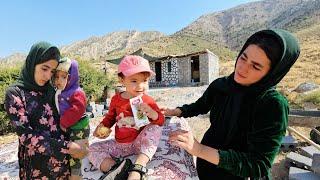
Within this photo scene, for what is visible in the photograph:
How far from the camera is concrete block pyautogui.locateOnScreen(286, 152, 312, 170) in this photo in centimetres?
587

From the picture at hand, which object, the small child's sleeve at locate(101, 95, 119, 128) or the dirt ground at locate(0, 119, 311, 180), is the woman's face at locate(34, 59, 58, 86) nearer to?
the small child's sleeve at locate(101, 95, 119, 128)

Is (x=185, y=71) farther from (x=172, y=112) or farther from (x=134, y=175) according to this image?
(x=134, y=175)

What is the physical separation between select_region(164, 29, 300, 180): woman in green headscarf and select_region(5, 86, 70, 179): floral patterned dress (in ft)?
3.45

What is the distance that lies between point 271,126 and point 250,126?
19 cm

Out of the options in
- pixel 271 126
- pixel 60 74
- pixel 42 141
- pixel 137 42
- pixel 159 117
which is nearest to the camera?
pixel 271 126

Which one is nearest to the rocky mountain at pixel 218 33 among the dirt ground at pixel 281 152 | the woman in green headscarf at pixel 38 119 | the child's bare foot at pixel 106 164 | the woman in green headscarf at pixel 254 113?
the dirt ground at pixel 281 152

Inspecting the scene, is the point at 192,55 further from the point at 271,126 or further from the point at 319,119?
the point at 271,126

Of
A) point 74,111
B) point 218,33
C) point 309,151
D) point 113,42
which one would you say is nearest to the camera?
point 74,111

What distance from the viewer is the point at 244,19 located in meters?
155

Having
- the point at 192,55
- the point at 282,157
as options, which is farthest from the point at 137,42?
the point at 282,157

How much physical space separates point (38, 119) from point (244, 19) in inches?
6328

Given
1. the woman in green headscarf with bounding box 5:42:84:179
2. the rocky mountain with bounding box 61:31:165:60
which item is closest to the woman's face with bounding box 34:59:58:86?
the woman in green headscarf with bounding box 5:42:84:179

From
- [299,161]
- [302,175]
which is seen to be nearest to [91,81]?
[299,161]

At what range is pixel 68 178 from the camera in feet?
9.77
